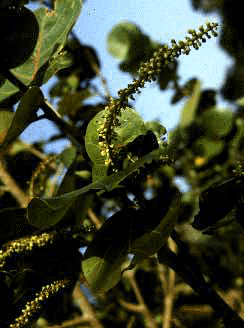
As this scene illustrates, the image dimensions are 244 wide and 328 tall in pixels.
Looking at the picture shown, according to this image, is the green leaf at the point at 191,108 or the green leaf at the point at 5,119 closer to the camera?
the green leaf at the point at 5,119

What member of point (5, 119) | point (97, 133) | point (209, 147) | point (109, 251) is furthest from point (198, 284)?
point (209, 147)

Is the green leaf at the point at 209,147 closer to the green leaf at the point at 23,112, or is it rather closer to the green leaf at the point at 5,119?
the green leaf at the point at 5,119

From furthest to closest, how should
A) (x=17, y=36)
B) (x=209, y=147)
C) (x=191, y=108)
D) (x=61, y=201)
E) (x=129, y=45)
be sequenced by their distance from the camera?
(x=209, y=147) < (x=191, y=108) < (x=129, y=45) < (x=17, y=36) < (x=61, y=201)

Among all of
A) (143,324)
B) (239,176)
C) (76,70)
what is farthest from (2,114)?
(143,324)

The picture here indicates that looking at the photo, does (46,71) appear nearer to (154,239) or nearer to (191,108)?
(154,239)

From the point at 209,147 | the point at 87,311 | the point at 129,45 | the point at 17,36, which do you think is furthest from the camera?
the point at 209,147

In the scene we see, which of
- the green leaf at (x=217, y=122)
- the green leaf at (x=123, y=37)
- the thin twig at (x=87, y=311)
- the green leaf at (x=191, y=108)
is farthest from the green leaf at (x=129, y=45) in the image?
the thin twig at (x=87, y=311)

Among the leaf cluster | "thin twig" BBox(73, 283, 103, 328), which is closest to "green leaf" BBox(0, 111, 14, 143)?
the leaf cluster
